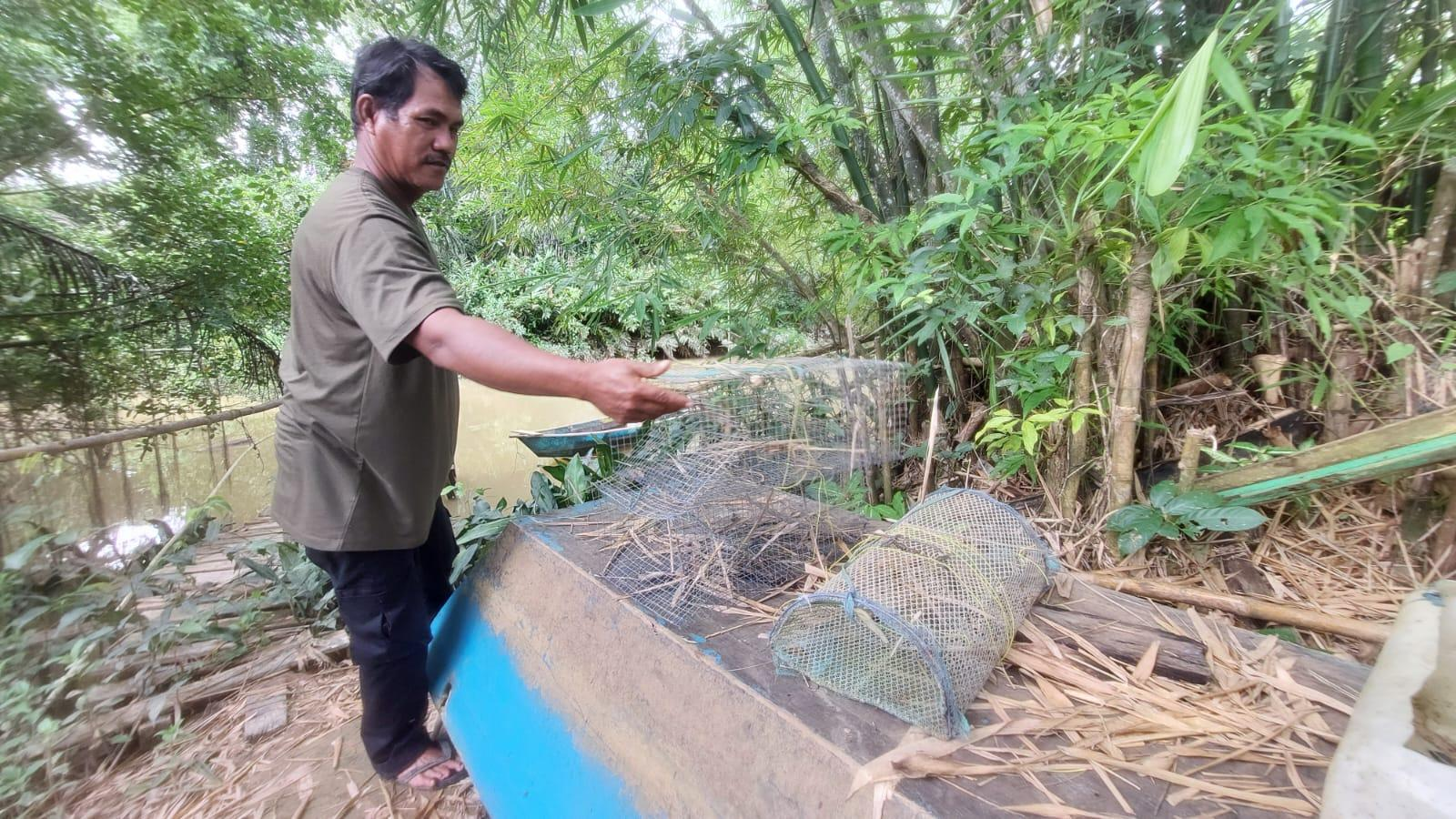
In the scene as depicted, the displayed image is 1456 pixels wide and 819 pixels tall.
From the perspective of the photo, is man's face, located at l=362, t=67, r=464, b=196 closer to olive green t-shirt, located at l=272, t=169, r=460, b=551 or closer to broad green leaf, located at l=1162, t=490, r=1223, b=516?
olive green t-shirt, located at l=272, t=169, r=460, b=551

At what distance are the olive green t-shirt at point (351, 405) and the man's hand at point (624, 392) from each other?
0.38 m

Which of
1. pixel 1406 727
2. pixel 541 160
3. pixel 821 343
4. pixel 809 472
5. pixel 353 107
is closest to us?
pixel 1406 727

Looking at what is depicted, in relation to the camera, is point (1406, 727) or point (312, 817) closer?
point (1406, 727)

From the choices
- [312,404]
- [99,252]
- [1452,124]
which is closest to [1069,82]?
[1452,124]

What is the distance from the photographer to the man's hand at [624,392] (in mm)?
1091

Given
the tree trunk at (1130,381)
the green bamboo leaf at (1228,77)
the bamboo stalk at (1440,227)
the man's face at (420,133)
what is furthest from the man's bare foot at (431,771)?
the bamboo stalk at (1440,227)

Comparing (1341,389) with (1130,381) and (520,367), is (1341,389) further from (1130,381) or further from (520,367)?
(520,367)

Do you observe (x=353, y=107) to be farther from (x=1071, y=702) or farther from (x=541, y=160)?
(x=1071, y=702)

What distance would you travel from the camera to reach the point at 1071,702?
1.12m

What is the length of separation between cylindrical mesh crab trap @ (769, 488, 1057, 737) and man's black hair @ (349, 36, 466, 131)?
1402 millimetres

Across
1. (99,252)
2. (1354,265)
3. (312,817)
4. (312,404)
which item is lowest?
(312,817)

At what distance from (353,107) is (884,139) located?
2162 millimetres

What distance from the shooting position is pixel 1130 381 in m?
1.79

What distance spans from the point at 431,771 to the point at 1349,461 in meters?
2.60
